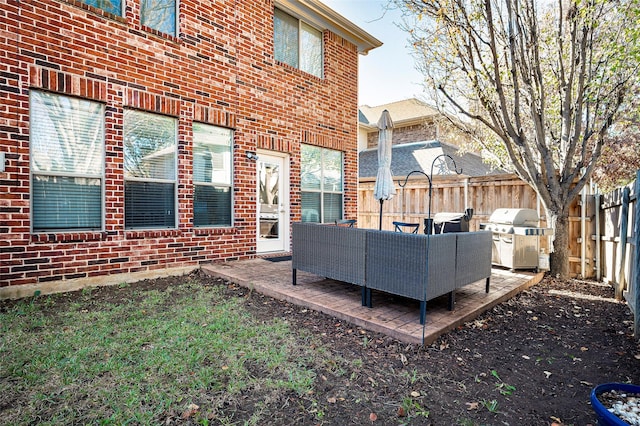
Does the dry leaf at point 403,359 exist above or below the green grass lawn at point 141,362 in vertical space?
below

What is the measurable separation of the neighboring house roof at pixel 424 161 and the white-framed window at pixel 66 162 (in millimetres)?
9950

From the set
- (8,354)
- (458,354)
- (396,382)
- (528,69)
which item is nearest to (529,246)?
(528,69)

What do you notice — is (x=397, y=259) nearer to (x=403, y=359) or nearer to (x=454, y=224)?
(x=403, y=359)

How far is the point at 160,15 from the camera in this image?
5469 mm

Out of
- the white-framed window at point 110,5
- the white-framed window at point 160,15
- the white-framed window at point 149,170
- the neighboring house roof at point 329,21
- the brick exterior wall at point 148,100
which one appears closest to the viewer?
the brick exterior wall at point 148,100

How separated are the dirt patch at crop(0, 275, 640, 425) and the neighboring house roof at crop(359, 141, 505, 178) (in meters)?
9.02

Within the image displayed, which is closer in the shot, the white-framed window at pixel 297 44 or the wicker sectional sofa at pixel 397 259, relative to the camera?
the wicker sectional sofa at pixel 397 259

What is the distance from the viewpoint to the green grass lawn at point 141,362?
211 centimetres

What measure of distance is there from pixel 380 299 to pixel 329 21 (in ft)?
21.6

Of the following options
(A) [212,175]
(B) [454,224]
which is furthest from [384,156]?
(A) [212,175]

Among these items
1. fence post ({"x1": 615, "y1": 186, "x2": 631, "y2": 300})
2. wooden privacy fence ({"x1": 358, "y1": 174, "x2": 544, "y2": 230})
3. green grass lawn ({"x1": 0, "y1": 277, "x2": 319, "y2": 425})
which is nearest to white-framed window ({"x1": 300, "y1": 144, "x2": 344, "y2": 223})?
wooden privacy fence ({"x1": 358, "y1": 174, "x2": 544, "y2": 230})

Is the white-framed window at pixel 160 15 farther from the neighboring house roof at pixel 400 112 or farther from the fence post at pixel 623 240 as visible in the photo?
the neighboring house roof at pixel 400 112

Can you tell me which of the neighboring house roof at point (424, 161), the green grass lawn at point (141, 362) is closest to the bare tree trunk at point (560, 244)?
the green grass lawn at point (141, 362)

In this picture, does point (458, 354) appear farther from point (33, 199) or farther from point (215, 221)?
point (33, 199)
